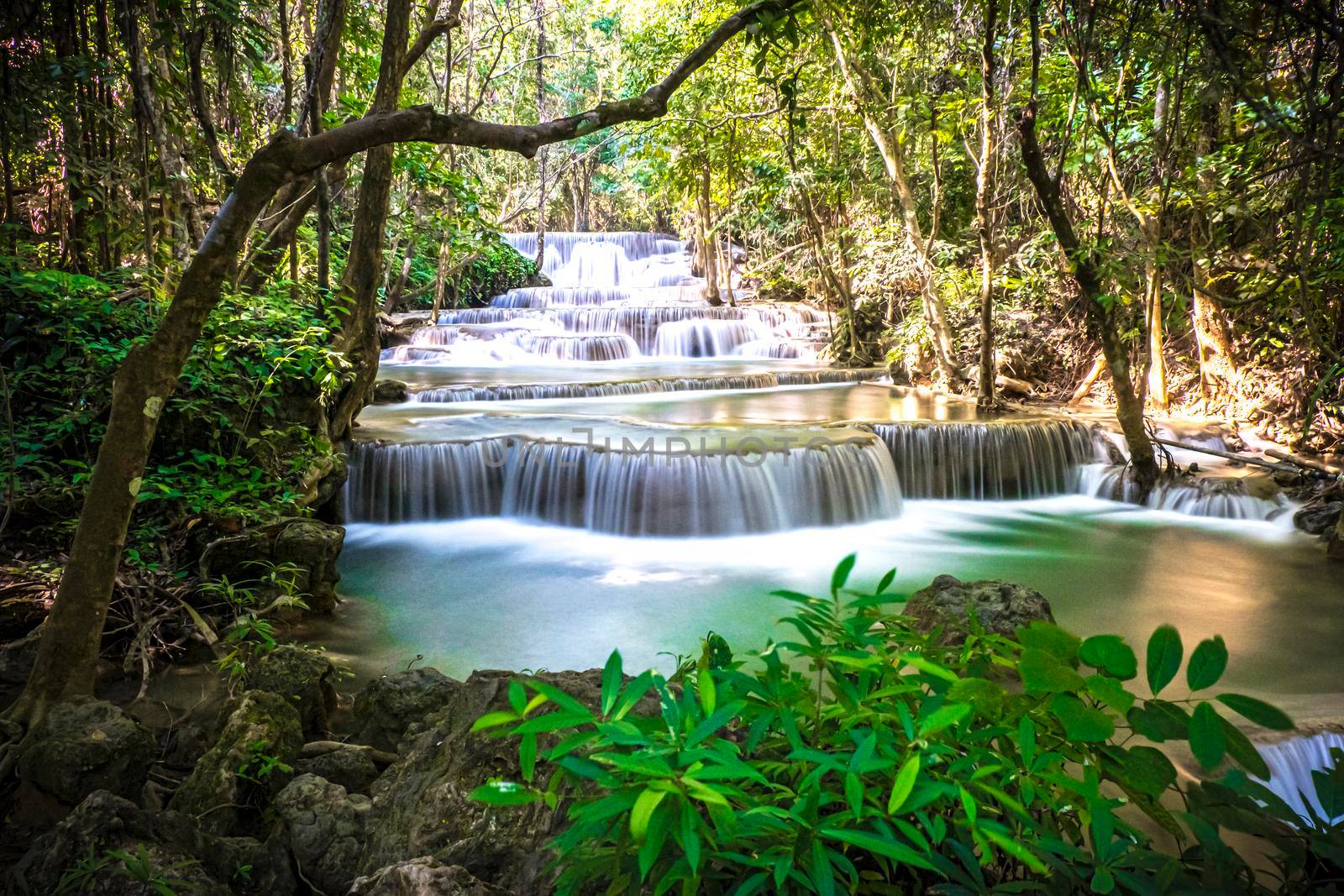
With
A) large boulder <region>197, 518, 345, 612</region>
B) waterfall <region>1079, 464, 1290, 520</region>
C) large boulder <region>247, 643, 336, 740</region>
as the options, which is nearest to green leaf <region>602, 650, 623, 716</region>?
large boulder <region>247, 643, 336, 740</region>

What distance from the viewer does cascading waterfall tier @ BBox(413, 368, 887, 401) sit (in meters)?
10.6

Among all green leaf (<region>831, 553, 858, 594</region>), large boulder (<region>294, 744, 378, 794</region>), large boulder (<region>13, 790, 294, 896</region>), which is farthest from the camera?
large boulder (<region>294, 744, 378, 794</region>)

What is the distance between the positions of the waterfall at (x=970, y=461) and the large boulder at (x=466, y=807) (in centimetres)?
657

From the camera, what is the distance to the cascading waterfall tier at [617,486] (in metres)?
6.98

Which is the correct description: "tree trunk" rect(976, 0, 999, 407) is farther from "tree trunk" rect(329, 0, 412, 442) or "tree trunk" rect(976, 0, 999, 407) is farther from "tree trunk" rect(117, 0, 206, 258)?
"tree trunk" rect(117, 0, 206, 258)

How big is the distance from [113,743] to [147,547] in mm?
2073

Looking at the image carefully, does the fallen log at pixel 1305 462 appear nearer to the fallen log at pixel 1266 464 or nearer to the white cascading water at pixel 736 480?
the fallen log at pixel 1266 464

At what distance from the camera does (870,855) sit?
117 cm

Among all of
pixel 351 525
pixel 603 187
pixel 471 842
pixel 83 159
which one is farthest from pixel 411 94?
pixel 603 187

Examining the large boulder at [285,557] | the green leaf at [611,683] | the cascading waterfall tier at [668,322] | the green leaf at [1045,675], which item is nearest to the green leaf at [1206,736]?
the green leaf at [1045,675]

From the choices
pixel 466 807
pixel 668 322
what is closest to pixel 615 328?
pixel 668 322

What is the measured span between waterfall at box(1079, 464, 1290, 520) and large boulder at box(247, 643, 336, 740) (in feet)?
25.5

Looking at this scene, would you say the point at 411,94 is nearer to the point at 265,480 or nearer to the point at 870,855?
the point at 265,480

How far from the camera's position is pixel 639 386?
11.6 metres
